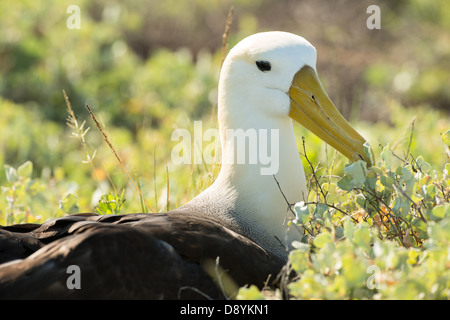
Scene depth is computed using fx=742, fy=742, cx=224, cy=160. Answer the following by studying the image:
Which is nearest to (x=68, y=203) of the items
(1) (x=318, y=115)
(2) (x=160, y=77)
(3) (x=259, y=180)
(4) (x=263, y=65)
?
(3) (x=259, y=180)

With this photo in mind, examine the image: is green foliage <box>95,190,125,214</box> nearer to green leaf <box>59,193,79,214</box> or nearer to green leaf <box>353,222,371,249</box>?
green leaf <box>59,193,79,214</box>

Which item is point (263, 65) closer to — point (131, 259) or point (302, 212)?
point (302, 212)

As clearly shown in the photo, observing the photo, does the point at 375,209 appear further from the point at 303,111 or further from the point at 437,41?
the point at 437,41

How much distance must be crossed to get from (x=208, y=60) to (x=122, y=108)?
4.80 feet

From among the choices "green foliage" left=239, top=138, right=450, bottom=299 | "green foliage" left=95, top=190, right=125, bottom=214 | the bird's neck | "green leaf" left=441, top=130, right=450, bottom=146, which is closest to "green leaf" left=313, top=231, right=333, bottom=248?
"green foliage" left=239, top=138, right=450, bottom=299

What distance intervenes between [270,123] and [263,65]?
0.29 m

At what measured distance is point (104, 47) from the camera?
32.9ft

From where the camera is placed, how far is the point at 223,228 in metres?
3.25

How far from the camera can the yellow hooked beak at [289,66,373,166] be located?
3693 mm

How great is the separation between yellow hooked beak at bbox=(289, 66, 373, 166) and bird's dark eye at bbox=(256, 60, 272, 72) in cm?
14

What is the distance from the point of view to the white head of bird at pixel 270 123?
3.65 meters

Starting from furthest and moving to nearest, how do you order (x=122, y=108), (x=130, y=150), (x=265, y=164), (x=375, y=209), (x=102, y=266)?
(x=122, y=108) < (x=130, y=150) < (x=265, y=164) < (x=375, y=209) < (x=102, y=266)

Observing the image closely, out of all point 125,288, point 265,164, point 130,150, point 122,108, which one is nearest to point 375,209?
point 265,164
